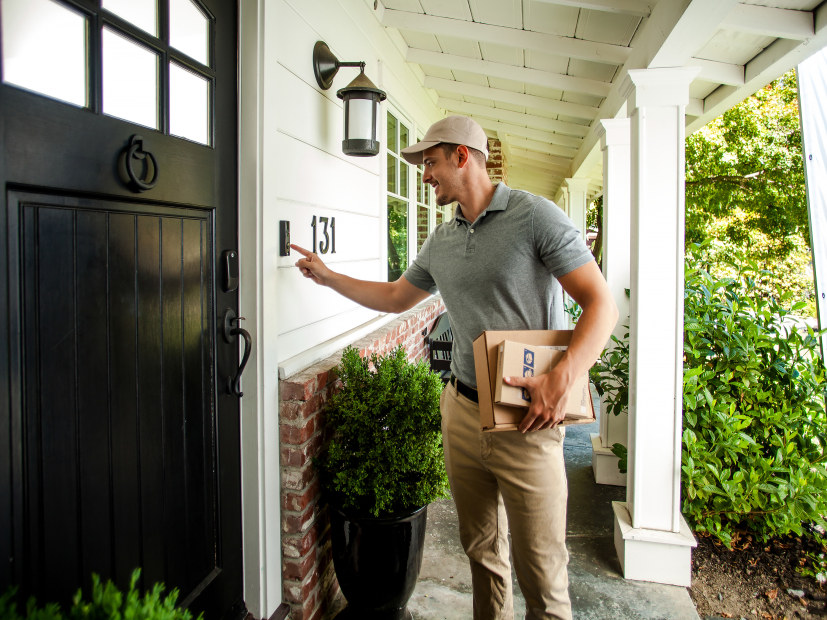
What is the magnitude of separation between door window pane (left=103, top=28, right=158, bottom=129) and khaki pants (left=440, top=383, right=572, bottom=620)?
1.25 m

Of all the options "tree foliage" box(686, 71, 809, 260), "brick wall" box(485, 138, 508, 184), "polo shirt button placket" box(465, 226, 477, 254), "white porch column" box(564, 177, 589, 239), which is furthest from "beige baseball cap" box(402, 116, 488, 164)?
"tree foliage" box(686, 71, 809, 260)

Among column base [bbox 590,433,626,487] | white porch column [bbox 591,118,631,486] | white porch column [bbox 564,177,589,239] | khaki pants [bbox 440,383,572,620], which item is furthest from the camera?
white porch column [bbox 564,177,589,239]

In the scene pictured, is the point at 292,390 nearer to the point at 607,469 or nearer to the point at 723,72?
the point at 607,469

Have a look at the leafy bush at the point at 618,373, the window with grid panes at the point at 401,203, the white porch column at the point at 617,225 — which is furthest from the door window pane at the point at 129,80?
the white porch column at the point at 617,225

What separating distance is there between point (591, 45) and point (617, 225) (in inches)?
42.2

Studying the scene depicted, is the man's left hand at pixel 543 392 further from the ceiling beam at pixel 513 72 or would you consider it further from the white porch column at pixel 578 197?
the white porch column at pixel 578 197

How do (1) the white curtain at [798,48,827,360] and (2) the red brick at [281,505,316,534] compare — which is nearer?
(2) the red brick at [281,505,316,534]

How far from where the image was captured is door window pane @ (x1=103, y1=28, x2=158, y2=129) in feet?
4.28

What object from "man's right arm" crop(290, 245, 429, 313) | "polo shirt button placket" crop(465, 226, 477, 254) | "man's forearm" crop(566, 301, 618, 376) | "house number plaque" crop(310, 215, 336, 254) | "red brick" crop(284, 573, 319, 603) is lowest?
"red brick" crop(284, 573, 319, 603)

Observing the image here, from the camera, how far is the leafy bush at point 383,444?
2.11 m

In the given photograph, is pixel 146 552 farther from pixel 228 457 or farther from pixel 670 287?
pixel 670 287

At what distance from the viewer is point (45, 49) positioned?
1138mm

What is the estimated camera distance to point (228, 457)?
1.87m

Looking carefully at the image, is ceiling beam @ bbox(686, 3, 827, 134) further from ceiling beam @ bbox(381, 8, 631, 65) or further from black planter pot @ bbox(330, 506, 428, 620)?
black planter pot @ bbox(330, 506, 428, 620)
